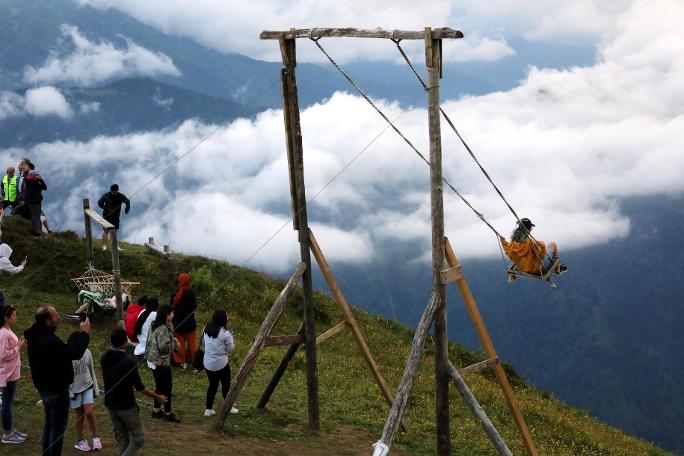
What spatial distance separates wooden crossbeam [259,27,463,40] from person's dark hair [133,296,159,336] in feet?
15.9

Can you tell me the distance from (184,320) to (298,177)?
11.4 ft

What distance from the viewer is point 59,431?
1009cm

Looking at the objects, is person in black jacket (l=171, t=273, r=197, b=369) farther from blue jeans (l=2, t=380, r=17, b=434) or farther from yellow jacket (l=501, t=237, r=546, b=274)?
yellow jacket (l=501, t=237, r=546, b=274)

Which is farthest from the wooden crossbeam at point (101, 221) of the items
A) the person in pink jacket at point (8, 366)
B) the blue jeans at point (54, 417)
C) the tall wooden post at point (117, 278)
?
the blue jeans at point (54, 417)

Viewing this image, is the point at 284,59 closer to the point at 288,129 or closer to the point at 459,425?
the point at 288,129

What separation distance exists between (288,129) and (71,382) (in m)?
5.37

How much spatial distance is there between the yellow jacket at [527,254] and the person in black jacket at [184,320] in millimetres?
5961

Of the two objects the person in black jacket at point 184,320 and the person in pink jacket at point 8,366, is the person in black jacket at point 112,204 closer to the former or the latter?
the person in black jacket at point 184,320

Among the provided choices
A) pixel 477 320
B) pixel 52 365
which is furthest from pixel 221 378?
pixel 477 320

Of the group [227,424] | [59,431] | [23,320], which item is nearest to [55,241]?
[23,320]

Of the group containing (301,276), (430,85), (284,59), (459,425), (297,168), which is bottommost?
(459,425)

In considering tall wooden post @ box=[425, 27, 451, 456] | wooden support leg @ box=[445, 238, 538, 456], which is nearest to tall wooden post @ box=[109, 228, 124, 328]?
tall wooden post @ box=[425, 27, 451, 456]

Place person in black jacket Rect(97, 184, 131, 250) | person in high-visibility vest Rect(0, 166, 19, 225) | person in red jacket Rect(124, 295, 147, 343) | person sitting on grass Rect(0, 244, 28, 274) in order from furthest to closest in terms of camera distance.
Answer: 1. person in high-visibility vest Rect(0, 166, 19, 225)
2. person in black jacket Rect(97, 184, 131, 250)
3. person sitting on grass Rect(0, 244, 28, 274)
4. person in red jacket Rect(124, 295, 147, 343)

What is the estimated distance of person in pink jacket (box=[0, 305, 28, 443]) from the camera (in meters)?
10.4
